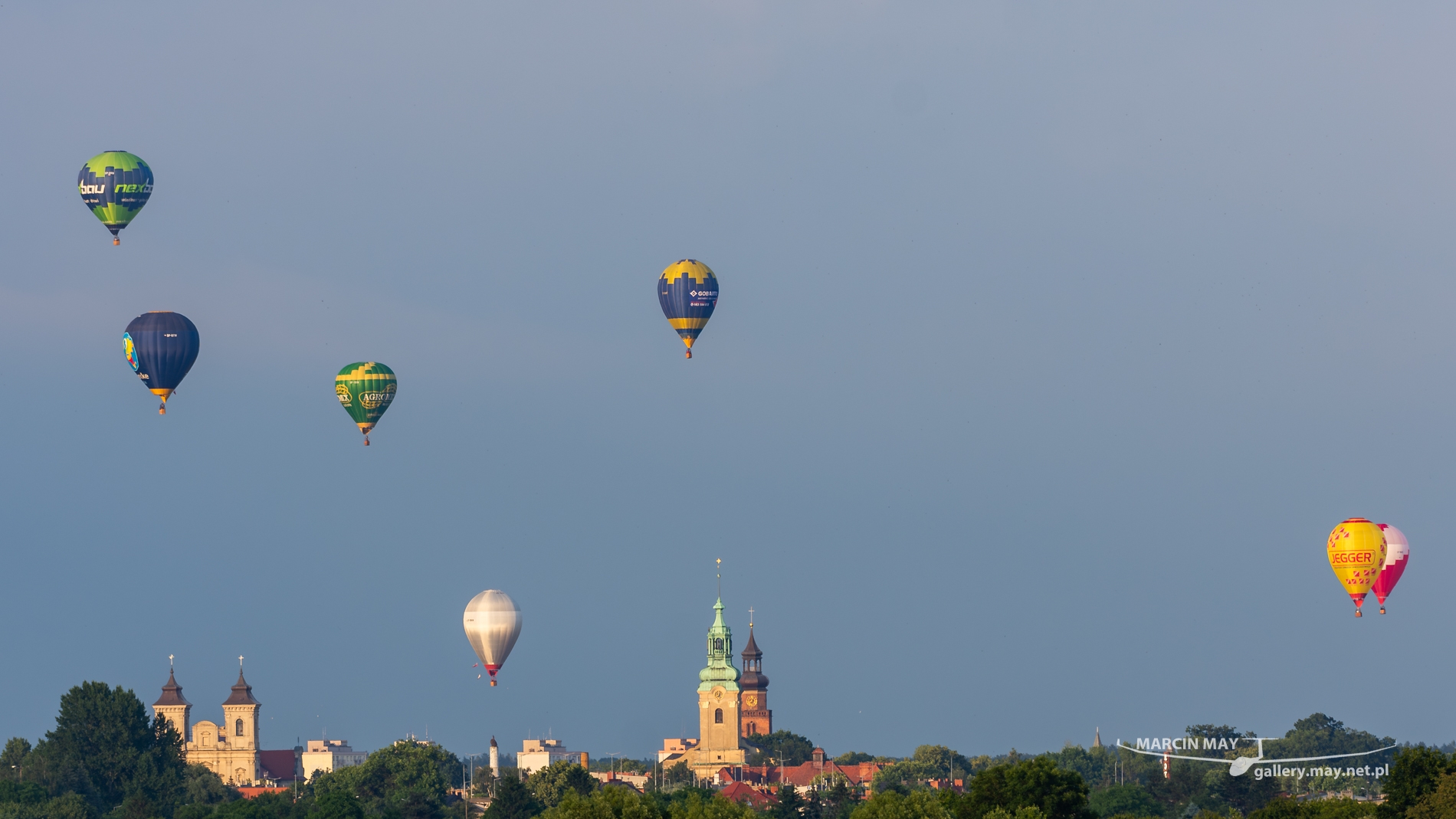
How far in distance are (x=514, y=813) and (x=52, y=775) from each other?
5474 cm

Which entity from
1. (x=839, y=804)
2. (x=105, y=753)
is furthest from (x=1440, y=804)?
(x=105, y=753)

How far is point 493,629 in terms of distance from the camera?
112 meters

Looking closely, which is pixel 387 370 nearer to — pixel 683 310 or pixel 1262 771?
pixel 683 310

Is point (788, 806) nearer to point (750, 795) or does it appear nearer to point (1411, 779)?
point (750, 795)

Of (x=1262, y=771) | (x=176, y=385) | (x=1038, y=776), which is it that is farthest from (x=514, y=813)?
(x=1262, y=771)

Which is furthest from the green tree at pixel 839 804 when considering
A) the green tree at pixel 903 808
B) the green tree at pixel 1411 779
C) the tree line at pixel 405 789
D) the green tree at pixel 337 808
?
the green tree at pixel 903 808

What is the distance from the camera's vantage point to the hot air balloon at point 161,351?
88.2 m

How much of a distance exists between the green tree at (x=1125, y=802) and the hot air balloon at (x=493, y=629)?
50221 millimetres

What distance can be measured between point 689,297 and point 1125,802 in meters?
75.5

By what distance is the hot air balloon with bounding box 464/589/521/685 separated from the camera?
112 metres

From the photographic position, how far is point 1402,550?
105m

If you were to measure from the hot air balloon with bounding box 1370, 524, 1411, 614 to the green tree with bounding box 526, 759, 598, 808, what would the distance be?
6073 cm

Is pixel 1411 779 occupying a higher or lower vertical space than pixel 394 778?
higher

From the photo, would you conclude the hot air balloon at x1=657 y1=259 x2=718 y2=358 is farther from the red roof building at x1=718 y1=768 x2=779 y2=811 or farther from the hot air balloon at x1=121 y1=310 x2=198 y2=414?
the red roof building at x1=718 y1=768 x2=779 y2=811
